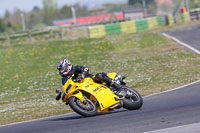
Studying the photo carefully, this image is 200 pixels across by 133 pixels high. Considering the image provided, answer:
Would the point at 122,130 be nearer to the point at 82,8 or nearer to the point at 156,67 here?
the point at 156,67

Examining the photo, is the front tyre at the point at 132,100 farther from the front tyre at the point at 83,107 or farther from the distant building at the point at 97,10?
the distant building at the point at 97,10

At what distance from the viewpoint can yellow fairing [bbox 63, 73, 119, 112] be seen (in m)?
9.20

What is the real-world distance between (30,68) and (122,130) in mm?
17616

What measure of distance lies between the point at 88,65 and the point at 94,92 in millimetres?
13863

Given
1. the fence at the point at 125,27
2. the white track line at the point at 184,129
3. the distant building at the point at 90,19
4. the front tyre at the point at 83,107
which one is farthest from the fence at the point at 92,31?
the white track line at the point at 184,129

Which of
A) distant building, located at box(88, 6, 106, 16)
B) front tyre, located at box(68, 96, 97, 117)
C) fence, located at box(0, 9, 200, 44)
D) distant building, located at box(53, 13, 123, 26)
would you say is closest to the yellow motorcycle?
front tyre, located at box(68, 96, 97, 117)

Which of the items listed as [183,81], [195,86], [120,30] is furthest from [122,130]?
[120,30]

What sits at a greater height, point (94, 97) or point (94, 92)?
point (94, 92)

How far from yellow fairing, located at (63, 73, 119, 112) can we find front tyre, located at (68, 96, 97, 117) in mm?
110

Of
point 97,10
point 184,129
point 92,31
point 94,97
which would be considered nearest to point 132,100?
point 94,97

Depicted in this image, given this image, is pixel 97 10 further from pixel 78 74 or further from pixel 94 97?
pixel 94 97

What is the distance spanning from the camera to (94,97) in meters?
9.29

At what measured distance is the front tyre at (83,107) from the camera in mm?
8984

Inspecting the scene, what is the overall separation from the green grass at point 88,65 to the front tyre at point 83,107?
2789 mm
